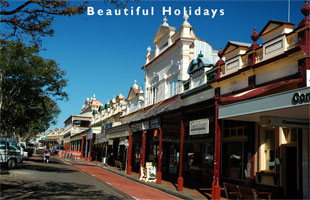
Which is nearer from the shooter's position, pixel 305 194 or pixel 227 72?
pixel 305 194

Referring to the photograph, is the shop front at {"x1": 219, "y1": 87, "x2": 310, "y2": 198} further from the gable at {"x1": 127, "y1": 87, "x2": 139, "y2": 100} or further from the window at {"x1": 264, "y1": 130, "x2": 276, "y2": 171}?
the gable at {"x1": 127, "y1": 87, "x2": 139, "y2": 100}

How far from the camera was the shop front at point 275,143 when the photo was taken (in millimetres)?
10102

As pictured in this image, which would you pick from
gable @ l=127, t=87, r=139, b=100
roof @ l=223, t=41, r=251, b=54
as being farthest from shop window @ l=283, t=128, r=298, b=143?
gable @ l=127, t=87, r=139, b=100

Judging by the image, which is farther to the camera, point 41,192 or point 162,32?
point 162,32

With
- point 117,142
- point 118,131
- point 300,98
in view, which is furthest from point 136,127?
point 300,98

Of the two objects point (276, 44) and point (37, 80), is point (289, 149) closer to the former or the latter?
point (276, 44)

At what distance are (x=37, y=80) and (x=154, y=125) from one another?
10217 millimetres

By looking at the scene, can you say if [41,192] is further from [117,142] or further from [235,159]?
[117,142]

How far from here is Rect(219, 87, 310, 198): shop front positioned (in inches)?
398


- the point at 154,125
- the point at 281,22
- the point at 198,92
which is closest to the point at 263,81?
the point at 281,22

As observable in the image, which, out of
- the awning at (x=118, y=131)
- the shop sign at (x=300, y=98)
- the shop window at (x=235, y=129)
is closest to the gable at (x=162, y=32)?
the awning at (x=118, y=131)


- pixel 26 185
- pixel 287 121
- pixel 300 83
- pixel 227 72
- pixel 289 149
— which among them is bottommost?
pixel 26 185

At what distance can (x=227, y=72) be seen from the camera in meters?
16.9

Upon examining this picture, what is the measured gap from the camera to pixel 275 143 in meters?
13.8
